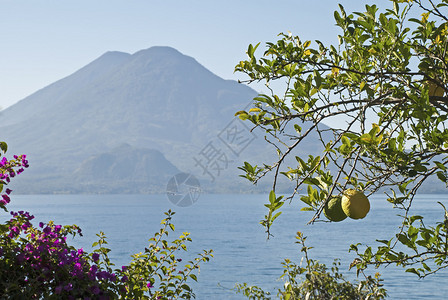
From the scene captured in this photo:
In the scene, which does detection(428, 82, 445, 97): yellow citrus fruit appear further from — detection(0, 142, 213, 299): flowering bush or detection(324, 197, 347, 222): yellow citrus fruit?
detection(0, 142, 213, 299): flowering bush

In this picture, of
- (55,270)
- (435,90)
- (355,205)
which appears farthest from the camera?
(55,270)

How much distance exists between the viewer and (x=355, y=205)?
2.28 m

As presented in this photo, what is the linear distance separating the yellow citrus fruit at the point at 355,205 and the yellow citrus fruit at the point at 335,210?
0.07 feet

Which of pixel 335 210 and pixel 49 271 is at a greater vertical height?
pixel 335 210

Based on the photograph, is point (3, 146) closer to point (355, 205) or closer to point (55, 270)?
point (55, 270)

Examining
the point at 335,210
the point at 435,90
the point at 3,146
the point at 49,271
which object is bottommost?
the point at 49,271

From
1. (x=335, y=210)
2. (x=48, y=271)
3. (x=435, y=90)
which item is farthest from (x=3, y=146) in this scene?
(x=435, y=90)

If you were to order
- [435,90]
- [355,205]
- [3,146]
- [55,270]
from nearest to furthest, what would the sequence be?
[355,205]
[435,90]
[3,146]
[55,270]

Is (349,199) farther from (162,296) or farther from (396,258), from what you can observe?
(162,296)

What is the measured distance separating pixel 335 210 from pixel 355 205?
10 cm

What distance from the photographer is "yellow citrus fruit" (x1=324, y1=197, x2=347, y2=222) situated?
2.33 meters

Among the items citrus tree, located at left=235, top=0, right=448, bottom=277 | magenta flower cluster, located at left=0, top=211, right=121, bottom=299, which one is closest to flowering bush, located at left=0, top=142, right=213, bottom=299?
magenta flower cluster, located at left=0, top=211, right=121, bottom=299

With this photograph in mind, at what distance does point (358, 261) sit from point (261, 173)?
2.28 ft

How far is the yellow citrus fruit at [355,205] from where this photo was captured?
7.46ft
